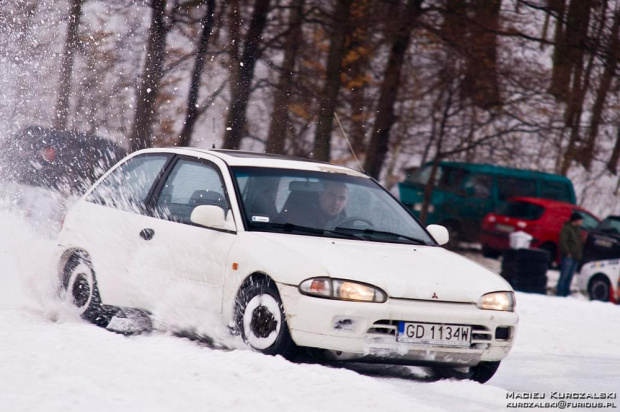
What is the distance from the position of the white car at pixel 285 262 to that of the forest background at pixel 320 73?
409 inches

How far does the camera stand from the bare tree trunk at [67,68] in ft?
63.3

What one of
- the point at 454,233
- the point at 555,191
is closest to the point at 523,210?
the point at 454,233

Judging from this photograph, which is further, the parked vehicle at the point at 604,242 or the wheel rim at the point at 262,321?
the parked vehicle at the point at 604,242

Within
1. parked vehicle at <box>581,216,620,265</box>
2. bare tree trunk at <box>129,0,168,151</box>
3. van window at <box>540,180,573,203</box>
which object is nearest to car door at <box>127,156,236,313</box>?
bare tree trunk at <box>129,0,168,151</box>

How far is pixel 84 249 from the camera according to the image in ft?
25.2

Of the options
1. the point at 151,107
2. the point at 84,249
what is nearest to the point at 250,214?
the point at 84,249

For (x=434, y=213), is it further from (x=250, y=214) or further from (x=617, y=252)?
(x=250, y=214)

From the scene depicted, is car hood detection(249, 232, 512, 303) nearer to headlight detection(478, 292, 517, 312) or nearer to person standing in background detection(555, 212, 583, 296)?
headlight detection(478, 292, 517, 312)

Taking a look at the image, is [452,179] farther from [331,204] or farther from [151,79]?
[331,204]

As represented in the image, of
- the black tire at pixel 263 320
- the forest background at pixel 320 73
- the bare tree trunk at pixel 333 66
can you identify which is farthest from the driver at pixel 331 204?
the bare tree trunk at pixel 333 66

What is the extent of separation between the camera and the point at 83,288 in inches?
301

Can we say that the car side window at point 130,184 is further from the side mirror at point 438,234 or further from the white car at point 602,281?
the white car at point 602,281

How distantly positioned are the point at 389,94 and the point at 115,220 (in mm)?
14240

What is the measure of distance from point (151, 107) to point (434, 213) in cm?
676
